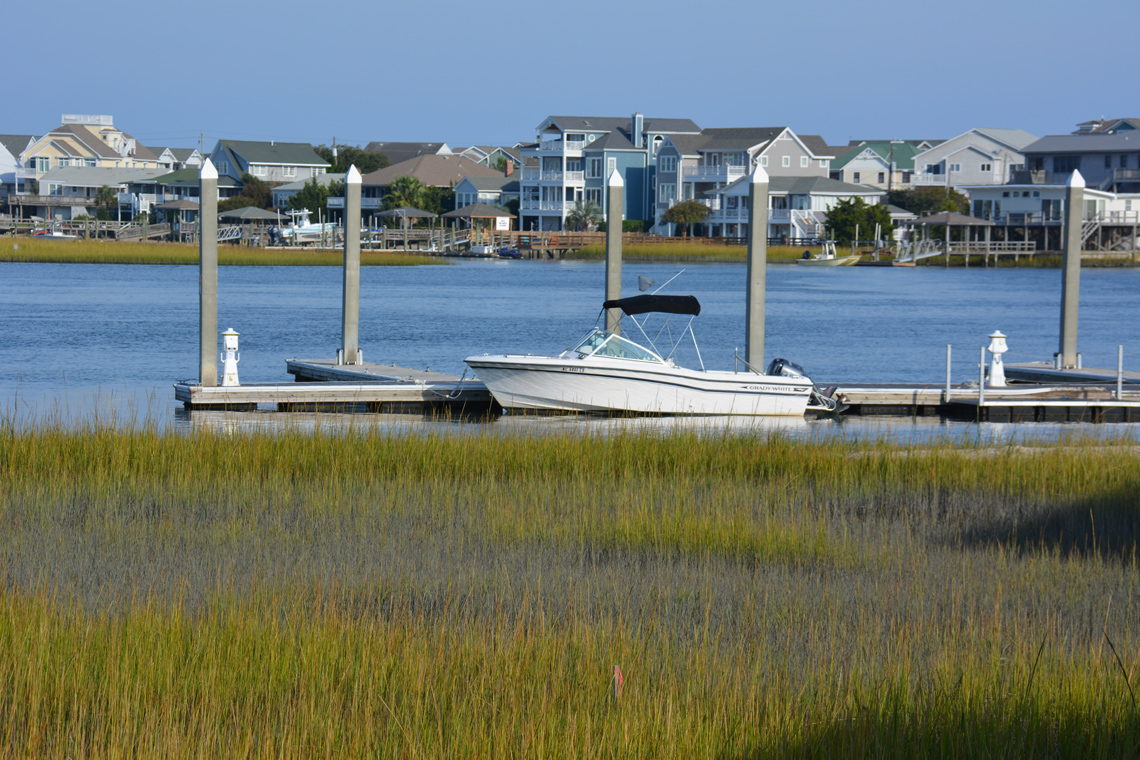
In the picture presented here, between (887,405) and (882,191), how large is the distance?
307 feet

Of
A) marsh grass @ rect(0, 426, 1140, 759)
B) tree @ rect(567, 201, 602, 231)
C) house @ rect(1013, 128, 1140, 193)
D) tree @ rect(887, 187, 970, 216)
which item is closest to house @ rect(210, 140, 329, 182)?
tree @ rect(567, 201, 602, 231)

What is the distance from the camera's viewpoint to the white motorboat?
21984mm

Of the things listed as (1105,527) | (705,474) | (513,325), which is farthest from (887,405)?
(513,325)

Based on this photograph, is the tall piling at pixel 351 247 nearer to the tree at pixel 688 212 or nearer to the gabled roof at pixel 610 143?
the tree at pixel 688 212

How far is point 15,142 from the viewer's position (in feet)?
474

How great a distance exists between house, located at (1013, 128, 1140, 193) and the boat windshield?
90569 millimetres

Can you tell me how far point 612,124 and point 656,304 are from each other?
314ft

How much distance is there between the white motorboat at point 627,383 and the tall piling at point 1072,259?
228 inches

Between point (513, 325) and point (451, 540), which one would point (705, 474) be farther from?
point (513, 325)

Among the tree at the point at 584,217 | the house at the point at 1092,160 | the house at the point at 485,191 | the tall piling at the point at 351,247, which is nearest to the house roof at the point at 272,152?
the house at the point at 485,191

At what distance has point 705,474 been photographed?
46.4ft

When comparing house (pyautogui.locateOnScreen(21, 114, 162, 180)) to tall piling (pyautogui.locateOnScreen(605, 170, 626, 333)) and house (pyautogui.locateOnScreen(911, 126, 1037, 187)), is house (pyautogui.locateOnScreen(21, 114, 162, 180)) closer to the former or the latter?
house (pyautogui.locateOnScreen(911, 126, 1037, 187))

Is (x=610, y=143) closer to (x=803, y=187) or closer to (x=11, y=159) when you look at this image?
(x=803, y=187)

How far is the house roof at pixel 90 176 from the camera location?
129 metres
